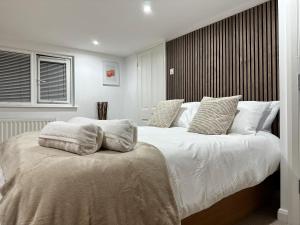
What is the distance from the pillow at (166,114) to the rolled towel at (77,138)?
5.64 ft

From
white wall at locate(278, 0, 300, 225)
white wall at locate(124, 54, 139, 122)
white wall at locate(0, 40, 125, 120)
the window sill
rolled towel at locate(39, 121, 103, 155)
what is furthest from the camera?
white wall at locate(124, 54, 139, 122)

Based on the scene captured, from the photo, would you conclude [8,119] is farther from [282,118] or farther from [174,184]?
[282,118]

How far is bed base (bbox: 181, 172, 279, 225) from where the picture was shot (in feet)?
4.79

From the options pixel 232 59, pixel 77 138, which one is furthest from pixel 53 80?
pixel 77 138

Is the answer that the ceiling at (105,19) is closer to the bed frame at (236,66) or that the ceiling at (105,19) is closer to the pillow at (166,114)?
the bed frame at (236,66)

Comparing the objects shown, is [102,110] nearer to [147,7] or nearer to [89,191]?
[147,7]

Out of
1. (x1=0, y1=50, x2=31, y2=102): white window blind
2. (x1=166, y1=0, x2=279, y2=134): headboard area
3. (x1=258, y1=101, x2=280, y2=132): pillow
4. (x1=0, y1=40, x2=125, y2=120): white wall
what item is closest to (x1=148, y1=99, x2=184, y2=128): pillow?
(x1=166, y1=0, x2=279, y2=134): headboard area

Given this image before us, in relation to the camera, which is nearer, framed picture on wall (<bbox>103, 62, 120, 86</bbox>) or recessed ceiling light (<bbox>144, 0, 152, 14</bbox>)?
recessed ceiling light (<bbox>144, 0, 152, 14</bbox>)

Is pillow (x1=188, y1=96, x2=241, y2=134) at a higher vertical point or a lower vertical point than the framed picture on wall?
lower

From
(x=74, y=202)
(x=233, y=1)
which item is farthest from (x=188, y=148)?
(x=233, y=1)

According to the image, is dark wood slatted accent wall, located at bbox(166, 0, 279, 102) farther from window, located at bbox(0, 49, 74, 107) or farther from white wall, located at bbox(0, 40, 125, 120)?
window, located at bbox(0, 49, 74, 107)

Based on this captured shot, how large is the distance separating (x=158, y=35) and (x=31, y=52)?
7.52 ft

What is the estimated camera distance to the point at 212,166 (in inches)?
56.4

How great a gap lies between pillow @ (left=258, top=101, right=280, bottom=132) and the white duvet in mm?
283
